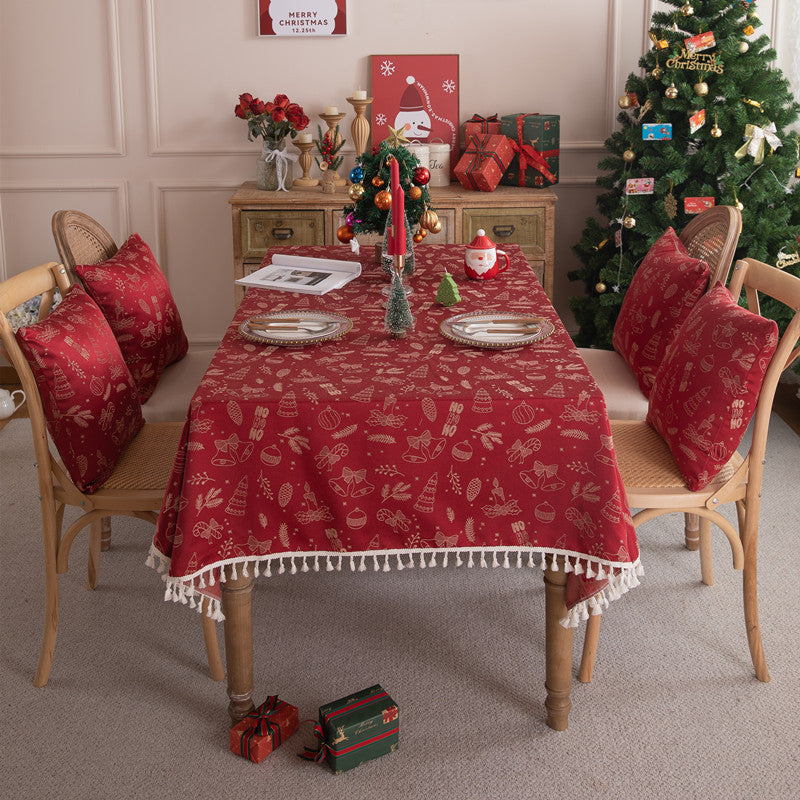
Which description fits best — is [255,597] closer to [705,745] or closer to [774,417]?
[705,745]

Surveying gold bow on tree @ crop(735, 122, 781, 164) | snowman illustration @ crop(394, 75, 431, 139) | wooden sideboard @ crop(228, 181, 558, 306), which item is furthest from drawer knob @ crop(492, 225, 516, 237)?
gold bow on tree @ crop(735, 122, 781, 164)

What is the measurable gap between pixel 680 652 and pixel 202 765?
1197 millimetres

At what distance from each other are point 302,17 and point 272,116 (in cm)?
47

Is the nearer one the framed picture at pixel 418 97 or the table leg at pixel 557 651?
the table leg at pixel 557 651

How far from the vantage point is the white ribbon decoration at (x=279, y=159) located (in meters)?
4.17

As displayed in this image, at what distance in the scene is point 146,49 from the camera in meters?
4.24

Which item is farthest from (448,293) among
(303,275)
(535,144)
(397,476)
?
(535,144)

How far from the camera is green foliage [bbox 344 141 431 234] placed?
2.80 m

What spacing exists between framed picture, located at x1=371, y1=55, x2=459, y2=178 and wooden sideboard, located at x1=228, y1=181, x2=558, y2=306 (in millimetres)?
414

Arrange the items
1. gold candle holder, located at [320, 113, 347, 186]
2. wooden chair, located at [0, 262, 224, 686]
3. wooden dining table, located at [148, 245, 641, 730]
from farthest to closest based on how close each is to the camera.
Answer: gold candle holder, located at [320, 113, 347, 186] → wooden chair, located at [0, 262, 224, 686] → wooden dining table, located at [148, 245, 641, 730]

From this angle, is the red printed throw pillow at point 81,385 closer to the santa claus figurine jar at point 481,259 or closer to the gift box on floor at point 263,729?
the gift box on floor at point 263,729

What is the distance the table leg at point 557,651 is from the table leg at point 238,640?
2.07 feet

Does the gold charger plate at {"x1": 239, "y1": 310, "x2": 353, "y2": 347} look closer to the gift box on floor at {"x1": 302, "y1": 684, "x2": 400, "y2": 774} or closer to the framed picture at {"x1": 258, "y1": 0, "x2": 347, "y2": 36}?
the gift box on floor at {"x1": 302, "y1": 684, "x2": 400, "y2": 774}

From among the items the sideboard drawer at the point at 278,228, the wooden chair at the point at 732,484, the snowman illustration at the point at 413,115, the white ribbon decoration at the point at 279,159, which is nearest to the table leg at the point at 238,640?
the wooden chair at the point at 732,484
